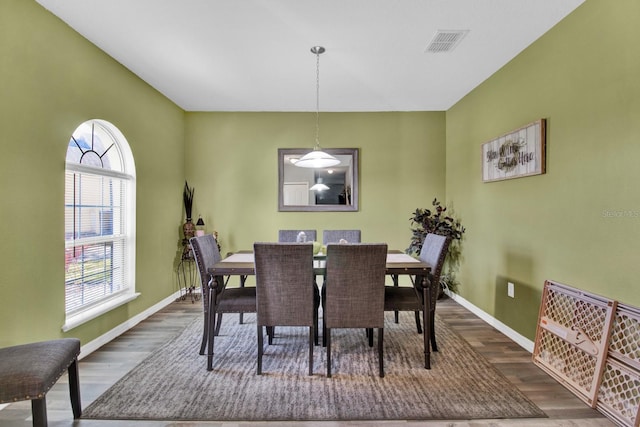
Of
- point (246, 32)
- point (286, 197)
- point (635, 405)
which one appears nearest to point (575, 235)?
point (635, 405)

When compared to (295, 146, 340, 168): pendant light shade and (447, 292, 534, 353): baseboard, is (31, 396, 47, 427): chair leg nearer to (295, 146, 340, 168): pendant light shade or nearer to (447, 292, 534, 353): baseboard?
(295, 146, 340, 168): pendant light shade

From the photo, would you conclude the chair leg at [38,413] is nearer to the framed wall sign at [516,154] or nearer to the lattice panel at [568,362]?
the lattice panel at [568,362]

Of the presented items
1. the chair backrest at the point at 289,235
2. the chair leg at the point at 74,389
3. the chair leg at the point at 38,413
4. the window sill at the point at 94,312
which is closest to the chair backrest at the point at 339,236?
the chair backrest at the point at 289,235

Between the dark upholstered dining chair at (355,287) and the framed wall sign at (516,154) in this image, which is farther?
the framed wall sign at (516,154)

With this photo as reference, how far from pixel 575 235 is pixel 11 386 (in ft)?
10.9

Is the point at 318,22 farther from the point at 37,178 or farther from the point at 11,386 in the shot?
the point at 11,386

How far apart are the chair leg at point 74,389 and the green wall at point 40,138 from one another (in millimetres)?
519

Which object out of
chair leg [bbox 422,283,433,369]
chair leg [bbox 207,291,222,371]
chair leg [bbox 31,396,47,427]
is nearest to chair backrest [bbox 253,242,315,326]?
chair leg [bbox 207,291,222,371]

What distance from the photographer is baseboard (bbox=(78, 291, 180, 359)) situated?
8.65ft

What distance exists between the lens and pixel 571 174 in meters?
2.30

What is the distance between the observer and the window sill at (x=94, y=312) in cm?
245

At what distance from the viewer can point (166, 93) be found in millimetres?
3867

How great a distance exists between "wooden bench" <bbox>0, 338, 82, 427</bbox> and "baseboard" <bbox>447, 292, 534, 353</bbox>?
3.22 metres

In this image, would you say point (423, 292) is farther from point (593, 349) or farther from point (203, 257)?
point (203, 257)
